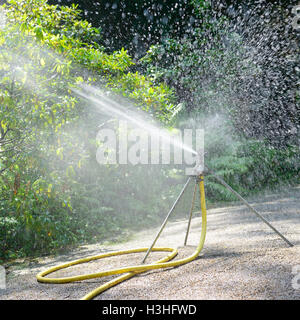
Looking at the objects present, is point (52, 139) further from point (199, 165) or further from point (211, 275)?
point (211, 275)

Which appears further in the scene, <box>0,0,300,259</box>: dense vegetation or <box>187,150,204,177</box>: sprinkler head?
<box>0,0,300,259</box>: dense vegetation

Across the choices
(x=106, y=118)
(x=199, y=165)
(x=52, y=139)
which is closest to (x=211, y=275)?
(x=199, y=165)

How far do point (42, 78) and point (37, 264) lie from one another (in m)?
1.89

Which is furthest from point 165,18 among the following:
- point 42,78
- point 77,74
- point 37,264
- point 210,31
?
point 37,264

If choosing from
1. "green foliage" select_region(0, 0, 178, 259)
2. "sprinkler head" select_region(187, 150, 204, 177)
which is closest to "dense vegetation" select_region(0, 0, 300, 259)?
"green foliage" select_region(0, 0, 178, 259)

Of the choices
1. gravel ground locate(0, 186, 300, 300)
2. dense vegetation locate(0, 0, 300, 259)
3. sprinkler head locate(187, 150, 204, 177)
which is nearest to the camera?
gravel ground locate(0, 186, 300, 300)

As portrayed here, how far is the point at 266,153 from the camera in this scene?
8305 millimetres

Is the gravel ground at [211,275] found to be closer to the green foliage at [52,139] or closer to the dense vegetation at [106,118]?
the green foliage at [52,139]

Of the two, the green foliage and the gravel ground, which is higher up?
the green foliage

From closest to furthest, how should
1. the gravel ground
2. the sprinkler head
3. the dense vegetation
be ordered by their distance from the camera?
the gravel ground → the sprinkler head → the dense vegetation

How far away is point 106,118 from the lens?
16.9 ft

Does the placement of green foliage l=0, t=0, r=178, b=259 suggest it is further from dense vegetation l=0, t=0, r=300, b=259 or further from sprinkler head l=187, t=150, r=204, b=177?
sprinkler head l=187, t=150, r=204, b=177

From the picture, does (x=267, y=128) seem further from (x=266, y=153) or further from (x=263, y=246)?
(x=263, y=246)

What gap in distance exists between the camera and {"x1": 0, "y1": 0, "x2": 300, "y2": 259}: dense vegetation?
2.98 meters
